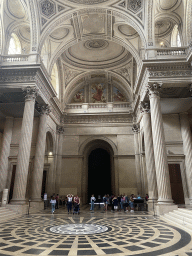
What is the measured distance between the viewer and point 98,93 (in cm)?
2055

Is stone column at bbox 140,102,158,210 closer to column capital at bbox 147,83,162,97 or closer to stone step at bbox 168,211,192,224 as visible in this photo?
column capital at bbox 147,83,162,97

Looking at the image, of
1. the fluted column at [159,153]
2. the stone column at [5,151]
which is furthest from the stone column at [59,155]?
the fluted column at [159,153]

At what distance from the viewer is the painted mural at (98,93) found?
799 inches

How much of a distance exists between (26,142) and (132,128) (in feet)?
35.2

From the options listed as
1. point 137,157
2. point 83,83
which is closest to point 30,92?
point 83,83

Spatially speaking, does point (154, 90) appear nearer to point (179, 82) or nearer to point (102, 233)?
point (179, 82)

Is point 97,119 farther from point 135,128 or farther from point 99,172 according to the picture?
point 99,172

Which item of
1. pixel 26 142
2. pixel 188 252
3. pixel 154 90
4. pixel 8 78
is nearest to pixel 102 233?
pixel 188 252

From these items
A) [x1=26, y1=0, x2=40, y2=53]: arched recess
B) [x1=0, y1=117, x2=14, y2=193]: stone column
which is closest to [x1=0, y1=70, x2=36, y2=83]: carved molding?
[x1=26, y1=0, x2=40, y2=53]: arched recess

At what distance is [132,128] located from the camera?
18406mm

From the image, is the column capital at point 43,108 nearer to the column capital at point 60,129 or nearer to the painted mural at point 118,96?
the column capital at point 60,129

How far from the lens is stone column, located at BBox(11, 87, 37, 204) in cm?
990

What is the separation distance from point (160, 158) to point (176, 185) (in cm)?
446

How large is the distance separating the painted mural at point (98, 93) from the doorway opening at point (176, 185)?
33.3 feet
